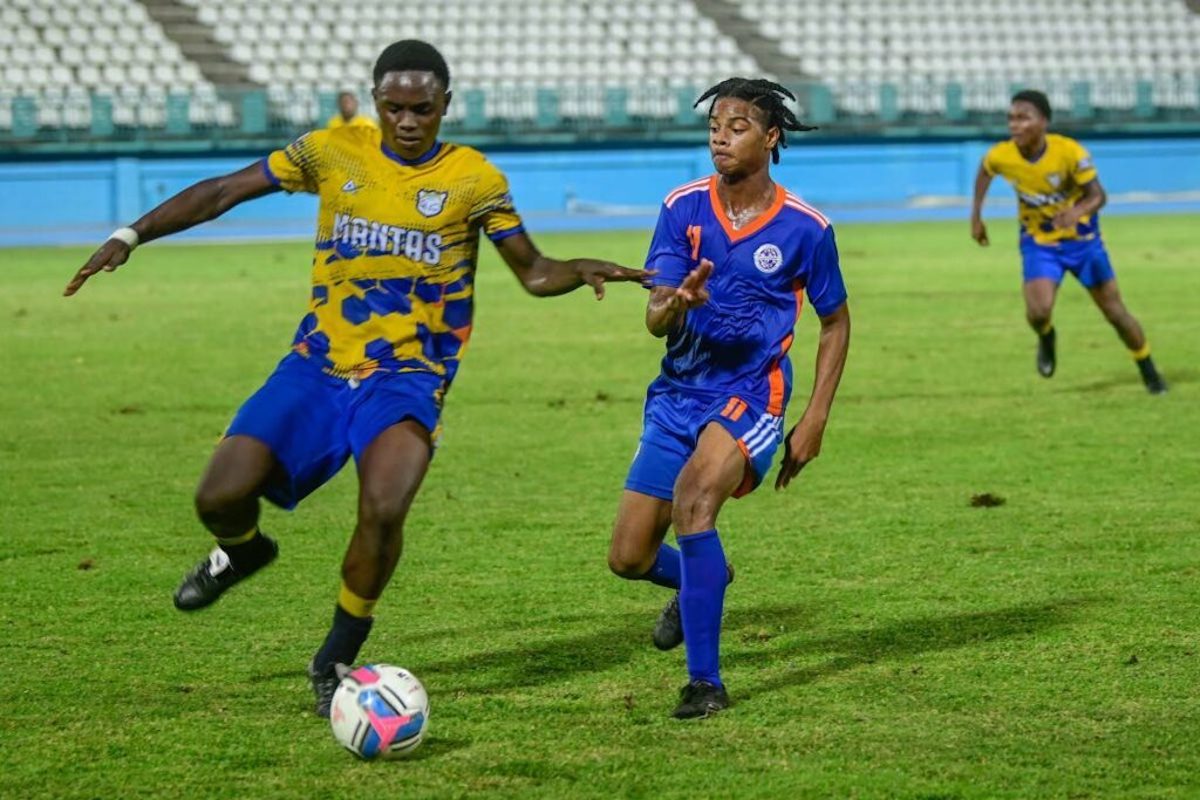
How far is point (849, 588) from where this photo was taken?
24.2 ft

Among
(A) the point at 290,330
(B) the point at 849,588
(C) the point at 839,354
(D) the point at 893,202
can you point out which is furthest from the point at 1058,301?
(D) the point at 893,202

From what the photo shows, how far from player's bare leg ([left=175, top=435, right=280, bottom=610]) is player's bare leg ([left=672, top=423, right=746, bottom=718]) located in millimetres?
1255

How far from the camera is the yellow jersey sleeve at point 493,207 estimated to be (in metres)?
6.03

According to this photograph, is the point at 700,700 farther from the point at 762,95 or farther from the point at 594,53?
the point at 594,53

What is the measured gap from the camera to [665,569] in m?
6.41

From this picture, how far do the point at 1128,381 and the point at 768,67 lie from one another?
28.7m

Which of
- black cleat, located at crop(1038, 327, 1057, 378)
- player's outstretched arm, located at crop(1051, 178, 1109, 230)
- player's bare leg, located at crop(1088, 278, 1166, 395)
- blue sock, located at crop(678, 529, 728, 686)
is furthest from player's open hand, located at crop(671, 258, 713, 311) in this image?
black cleat, located at crop(1038, 327, 1057, 378)

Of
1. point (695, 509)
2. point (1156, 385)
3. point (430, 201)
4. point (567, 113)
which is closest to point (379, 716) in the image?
point (695, 509)

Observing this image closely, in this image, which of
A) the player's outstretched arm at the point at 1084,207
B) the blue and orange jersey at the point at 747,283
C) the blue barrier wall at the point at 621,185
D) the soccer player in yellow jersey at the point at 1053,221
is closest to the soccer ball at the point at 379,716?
the blue and orange jersey at the point at 747,283

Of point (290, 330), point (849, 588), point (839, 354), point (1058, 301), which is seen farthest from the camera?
point (1058, 301)

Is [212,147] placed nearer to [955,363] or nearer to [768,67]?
[768,67]

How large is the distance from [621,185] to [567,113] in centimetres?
173

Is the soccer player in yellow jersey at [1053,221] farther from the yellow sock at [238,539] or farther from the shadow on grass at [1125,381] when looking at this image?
the yellow sock at [238,539]

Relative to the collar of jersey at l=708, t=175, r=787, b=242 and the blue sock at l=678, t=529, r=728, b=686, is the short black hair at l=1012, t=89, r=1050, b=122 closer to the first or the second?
the collar of jersey at l=708, t=175, r=787, b=242
